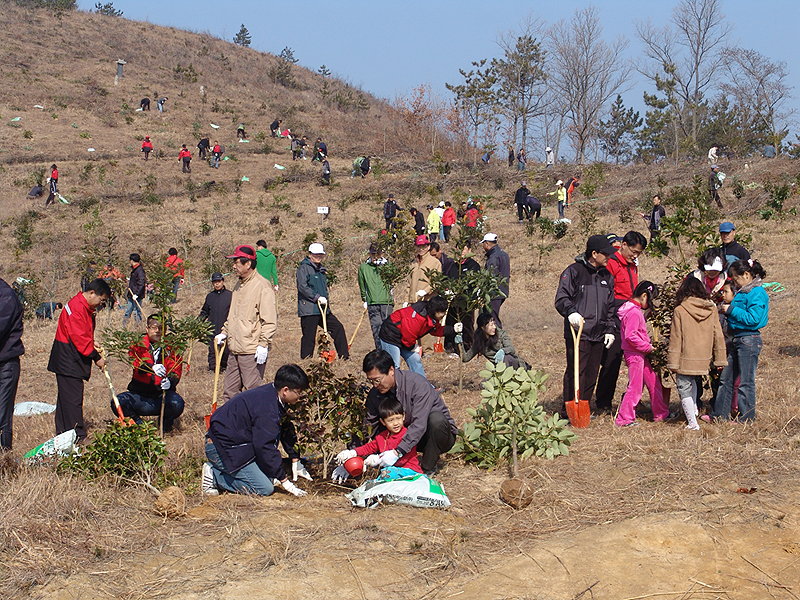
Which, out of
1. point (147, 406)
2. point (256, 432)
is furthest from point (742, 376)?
point (147, 406)

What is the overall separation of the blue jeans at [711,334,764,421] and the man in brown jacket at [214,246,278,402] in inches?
167

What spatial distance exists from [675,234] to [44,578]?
6672 millimetres

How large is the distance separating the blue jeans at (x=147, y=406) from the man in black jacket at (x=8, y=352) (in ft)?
3.73

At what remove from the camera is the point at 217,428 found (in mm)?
5191

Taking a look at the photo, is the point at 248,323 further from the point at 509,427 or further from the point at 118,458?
the point at 509,427

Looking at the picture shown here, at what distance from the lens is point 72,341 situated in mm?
6688

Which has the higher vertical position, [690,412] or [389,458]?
A: [690,412]

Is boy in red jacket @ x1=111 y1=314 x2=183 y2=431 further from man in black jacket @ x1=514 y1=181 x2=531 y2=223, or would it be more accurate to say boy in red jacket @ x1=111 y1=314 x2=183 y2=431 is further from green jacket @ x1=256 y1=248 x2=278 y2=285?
man in black jacket @ x1=514 y1=181 x2=531 y2=223

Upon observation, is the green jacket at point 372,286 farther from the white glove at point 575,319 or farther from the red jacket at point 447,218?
the red jacket at point 447,218

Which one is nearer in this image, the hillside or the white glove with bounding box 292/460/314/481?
the hillside

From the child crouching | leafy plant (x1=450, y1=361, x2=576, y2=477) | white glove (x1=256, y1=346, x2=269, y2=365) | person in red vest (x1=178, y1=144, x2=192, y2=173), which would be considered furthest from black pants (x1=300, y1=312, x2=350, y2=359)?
person in red vest (x1=178, y1=144, x2=192, y2=173)

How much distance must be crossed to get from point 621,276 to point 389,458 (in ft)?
11.2

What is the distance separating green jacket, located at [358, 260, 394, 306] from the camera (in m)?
10.1

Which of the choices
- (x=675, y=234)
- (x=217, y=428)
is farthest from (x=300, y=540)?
(x=675, y=234)
